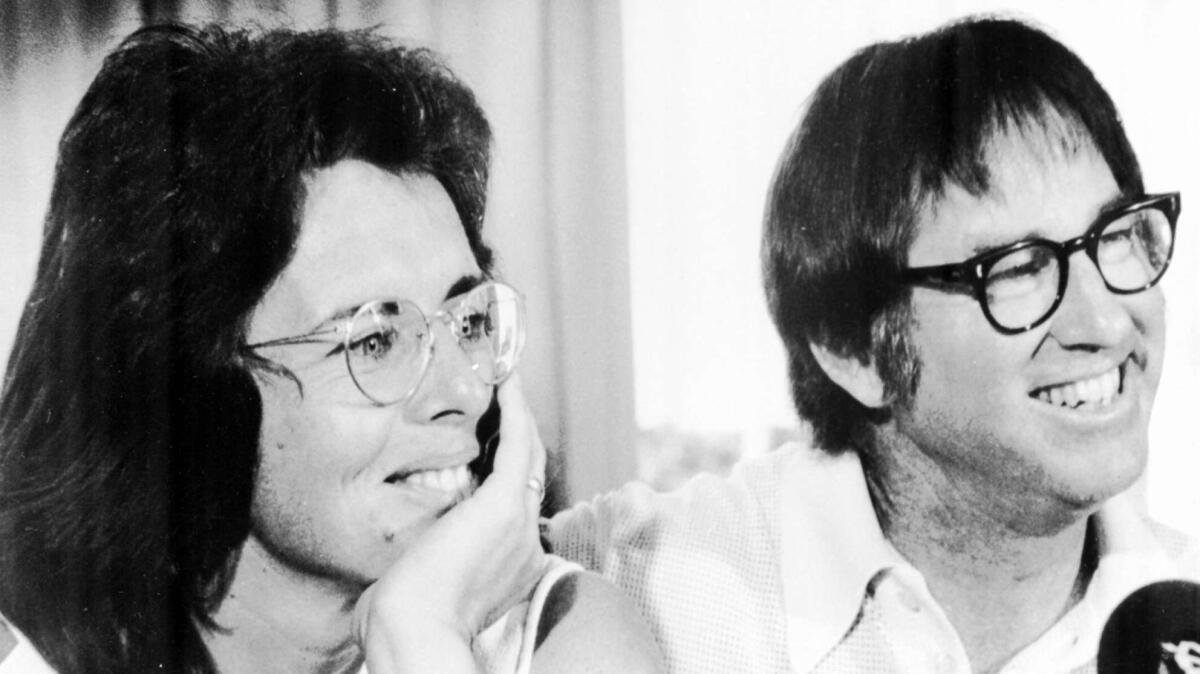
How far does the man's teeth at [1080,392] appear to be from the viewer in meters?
1.10

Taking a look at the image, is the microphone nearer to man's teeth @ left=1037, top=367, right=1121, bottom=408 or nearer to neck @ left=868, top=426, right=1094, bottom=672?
neck @ left=868, top=426, right=1094, bottom=672

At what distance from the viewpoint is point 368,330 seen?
106cm

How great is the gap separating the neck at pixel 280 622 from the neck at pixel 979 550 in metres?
→ 0.59

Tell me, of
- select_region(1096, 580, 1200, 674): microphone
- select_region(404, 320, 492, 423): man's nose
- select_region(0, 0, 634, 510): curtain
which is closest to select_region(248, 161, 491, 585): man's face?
select_region(404, 320, 492, 423): man's nose

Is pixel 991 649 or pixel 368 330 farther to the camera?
pixel 991 649

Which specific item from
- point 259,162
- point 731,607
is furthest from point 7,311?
point 731,607

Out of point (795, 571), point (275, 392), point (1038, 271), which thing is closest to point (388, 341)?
point (275, 392)

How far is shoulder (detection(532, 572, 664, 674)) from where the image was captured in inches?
41.4

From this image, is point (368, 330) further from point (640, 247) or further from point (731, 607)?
point (731, 607)

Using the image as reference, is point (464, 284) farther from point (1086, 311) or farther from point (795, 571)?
point (1086, 311)

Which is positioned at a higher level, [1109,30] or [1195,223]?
[1109,30]

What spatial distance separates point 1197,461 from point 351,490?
902mm

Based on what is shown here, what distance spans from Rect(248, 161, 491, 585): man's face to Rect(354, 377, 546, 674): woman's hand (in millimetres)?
46

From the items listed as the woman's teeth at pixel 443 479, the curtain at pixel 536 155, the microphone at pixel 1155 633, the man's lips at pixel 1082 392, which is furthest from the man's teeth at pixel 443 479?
the microphone at pixel 1155 633
